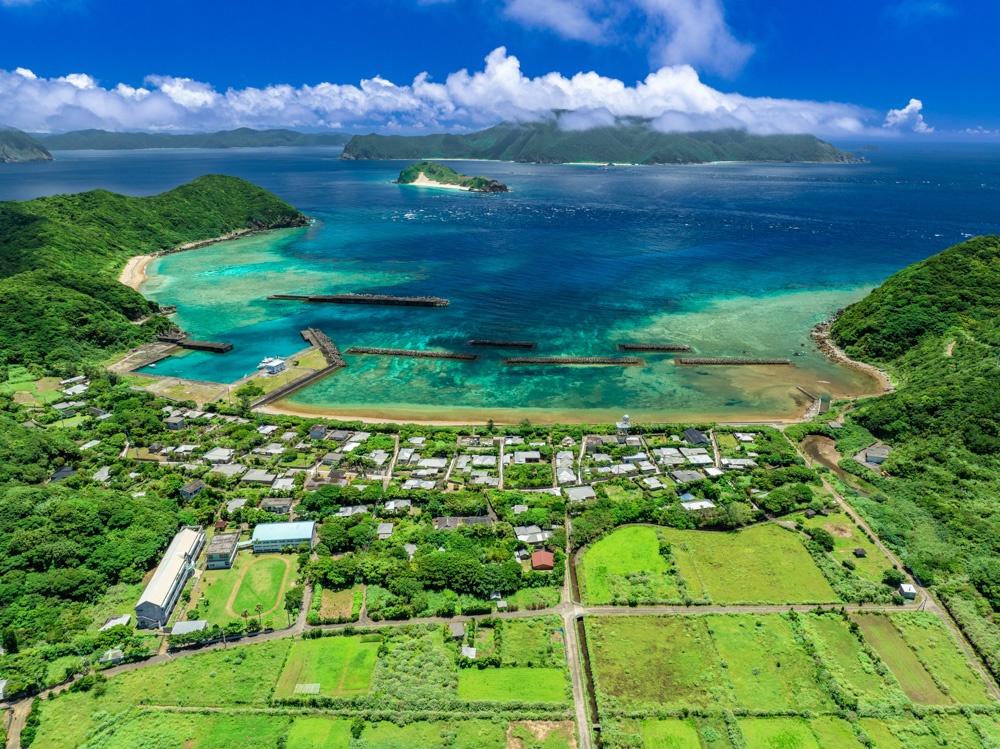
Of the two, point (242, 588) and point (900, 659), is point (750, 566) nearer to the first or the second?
point (900, 659)

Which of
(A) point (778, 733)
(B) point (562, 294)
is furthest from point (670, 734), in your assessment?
(B) point (562, 294)

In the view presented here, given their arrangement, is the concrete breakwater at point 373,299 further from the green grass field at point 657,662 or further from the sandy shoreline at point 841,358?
the green grass field at point 657,662

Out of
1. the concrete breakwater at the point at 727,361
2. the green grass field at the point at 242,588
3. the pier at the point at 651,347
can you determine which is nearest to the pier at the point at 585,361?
the pier at the point at 651,347

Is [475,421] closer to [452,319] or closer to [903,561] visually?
[452,319]

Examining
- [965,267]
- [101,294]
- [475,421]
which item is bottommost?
[475,421]

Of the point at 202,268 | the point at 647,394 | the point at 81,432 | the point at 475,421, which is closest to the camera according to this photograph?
the point at 81,432

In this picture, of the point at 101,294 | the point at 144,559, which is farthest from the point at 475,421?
the point at 101,294

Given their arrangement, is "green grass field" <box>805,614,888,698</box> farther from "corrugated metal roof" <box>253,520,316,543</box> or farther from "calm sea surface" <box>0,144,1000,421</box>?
"corrugated metal roof" <box>253,520,316,543</box>
